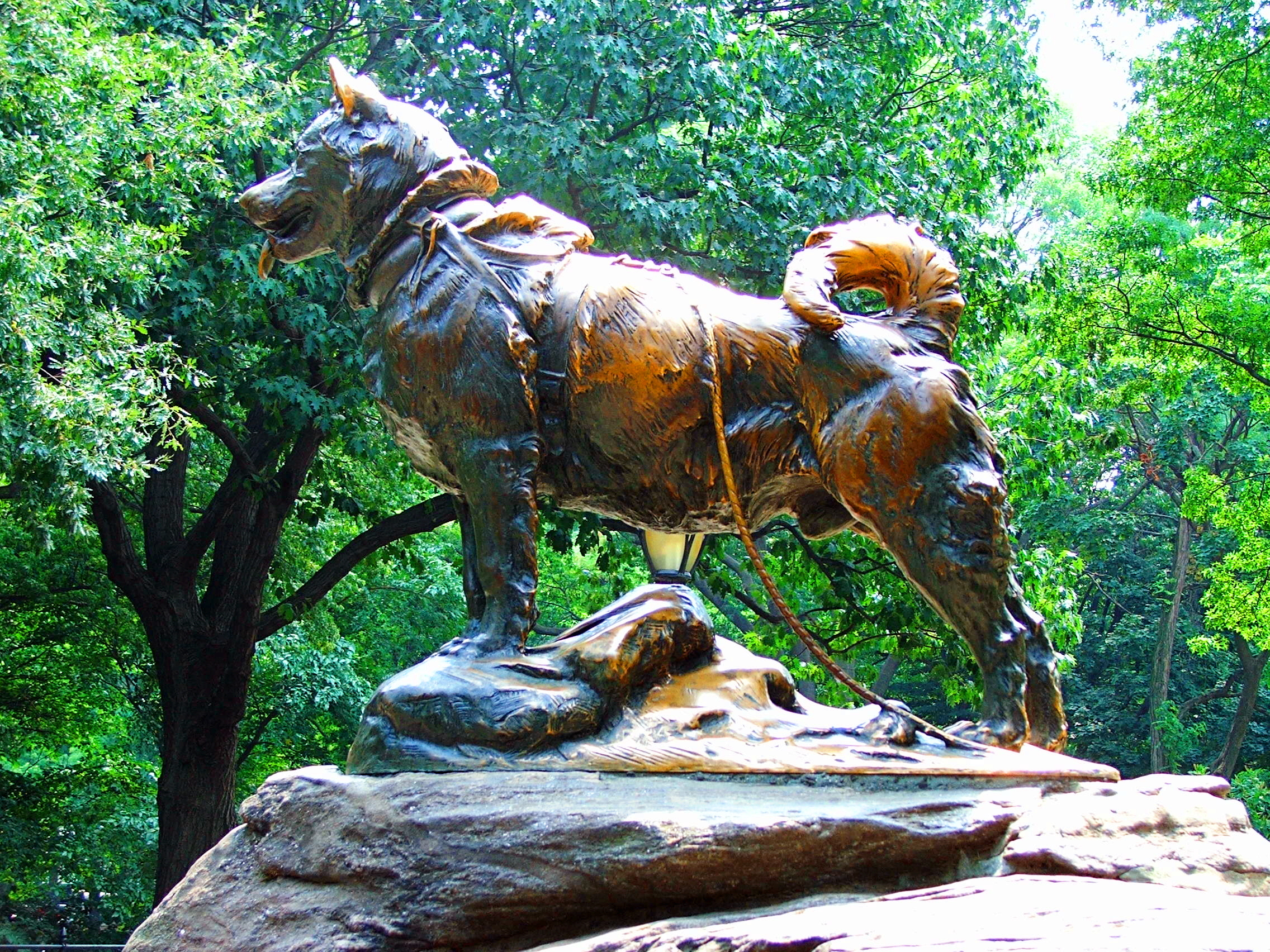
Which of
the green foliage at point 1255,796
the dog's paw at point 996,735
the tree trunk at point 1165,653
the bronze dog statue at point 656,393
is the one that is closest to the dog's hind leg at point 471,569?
the bronze dog statue at point 656,393

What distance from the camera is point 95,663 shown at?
15.6 meters

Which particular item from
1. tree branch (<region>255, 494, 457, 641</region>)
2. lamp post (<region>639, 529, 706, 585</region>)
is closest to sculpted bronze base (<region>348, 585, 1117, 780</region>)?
lamp post (<region>639, 529, 706, 585</region>)

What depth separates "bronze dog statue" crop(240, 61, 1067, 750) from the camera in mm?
4508

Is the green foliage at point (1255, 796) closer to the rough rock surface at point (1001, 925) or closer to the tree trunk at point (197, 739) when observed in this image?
the tree trunk at point (197, 739)

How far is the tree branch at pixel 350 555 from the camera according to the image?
11.1m

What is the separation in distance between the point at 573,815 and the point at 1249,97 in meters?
13.2

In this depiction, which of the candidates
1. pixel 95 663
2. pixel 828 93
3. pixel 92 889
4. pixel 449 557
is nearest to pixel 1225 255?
pixel 828 93

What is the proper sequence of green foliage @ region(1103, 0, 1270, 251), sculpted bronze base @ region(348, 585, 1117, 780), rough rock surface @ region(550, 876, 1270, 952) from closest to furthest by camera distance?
1. rough rock surface @ region(550, 876, 1270, 952)
2. sculpted bronze base @ region(348, 585, 1117, 780)
3. green foliage @ region(1103, 0, 1270, 251)

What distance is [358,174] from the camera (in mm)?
4992

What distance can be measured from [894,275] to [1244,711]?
717 inches

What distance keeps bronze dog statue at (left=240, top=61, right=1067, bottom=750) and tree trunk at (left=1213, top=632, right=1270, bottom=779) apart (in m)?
17.7

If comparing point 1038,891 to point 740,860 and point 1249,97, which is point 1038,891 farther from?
point 1249,97

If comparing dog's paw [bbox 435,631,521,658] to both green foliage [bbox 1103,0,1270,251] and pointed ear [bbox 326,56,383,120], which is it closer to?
pointed ear [bbox 326,56,383,120]

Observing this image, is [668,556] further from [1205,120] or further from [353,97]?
[1205,120]
